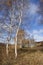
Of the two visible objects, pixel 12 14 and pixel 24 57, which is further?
pixel 12 14

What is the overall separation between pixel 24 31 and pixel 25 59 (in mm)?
553

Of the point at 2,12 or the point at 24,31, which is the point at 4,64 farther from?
the point at 2,12

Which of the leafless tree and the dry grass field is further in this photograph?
the leafless tree

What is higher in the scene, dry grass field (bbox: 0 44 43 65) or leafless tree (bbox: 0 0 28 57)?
Result: leafless tree (bbox: 0 0 28 57)

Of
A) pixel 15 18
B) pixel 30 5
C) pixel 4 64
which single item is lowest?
pixel 4 64

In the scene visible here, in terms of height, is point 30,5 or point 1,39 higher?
point 30,5

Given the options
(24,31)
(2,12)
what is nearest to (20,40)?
(24,31)

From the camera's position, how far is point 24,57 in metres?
3.31

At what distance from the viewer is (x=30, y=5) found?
3.40 meters

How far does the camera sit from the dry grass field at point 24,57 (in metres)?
3.26

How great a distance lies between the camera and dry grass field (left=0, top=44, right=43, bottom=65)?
3.26 meters

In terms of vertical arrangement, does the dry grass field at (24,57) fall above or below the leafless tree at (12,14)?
below

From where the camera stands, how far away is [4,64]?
130 inches

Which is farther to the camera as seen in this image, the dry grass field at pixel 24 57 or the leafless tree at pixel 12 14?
the leafless tree at pixel 12 14
